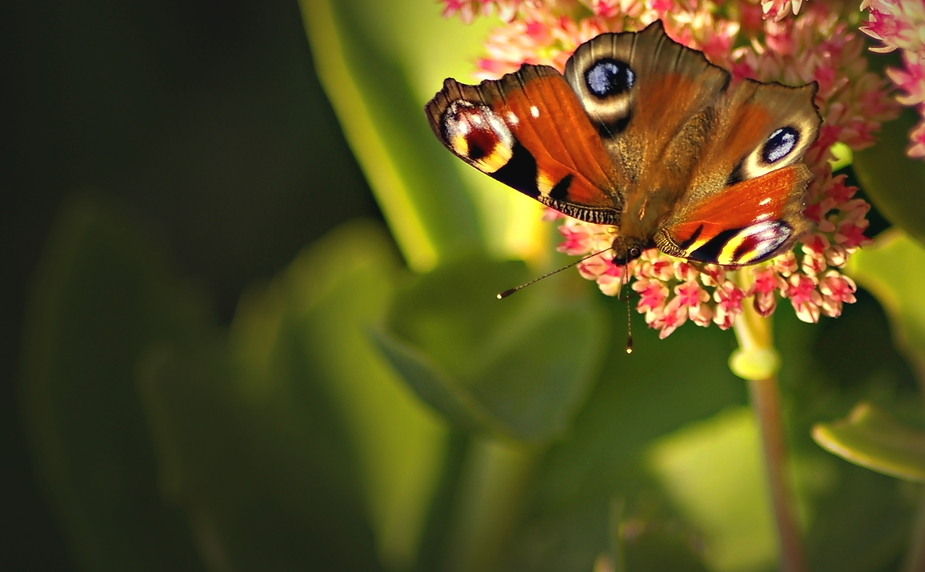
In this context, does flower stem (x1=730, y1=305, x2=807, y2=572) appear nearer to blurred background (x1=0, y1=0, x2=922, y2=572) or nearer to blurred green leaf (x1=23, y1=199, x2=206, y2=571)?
blurred background (x1=0, y1=0, x2=922, y2=572)

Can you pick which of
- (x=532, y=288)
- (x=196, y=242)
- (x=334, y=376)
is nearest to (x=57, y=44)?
(x=196, y=242)

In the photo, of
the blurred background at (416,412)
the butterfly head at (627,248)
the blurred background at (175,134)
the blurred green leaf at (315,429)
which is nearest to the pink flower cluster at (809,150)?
the butterfly head at (627,248)

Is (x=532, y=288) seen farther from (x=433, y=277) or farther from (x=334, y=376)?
(x=334, y=376)

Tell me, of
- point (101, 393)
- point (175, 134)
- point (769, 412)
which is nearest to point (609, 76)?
point (769, 412)

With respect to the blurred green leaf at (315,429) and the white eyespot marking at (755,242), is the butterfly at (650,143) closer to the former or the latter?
the white eyespot marking at (755,242)

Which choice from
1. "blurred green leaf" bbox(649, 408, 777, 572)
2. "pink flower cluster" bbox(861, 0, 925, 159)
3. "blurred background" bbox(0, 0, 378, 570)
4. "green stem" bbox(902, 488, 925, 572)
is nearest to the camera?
"pink flower cluster" bbox(861, 0, 925, 159)

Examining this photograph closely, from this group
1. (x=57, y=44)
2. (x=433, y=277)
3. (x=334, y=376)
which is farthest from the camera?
(x=57, y=44)

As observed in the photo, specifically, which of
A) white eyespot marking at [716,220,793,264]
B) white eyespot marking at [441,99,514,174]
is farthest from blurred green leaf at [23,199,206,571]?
white eyespot marking at [716,220,793,264]
